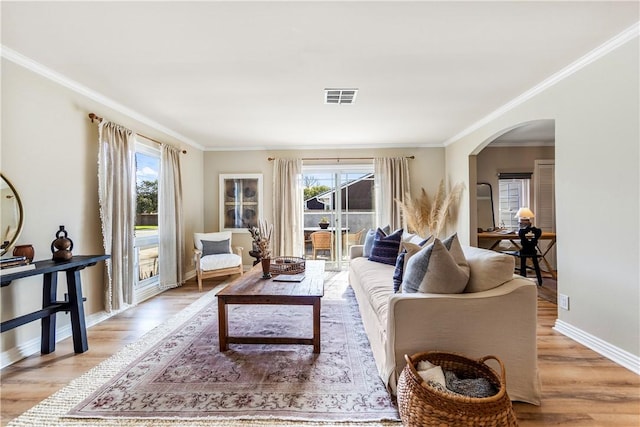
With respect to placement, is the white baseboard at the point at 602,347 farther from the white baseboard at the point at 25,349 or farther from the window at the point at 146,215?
the window at the point at 146,215

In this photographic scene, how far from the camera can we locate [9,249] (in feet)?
7.56

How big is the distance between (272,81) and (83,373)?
2758 mm

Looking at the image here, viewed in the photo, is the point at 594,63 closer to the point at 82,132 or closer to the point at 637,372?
the point at 637,372

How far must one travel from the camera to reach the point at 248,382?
2.02 metres

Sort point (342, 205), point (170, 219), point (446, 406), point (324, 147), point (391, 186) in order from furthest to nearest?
point (342, 205) → point (324, 147) → point (391, 186) → point (170, 219) → point (446, 406)

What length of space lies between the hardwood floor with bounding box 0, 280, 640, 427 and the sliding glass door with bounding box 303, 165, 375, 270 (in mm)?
3201

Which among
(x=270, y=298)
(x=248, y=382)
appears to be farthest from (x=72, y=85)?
(x=248, y=382)

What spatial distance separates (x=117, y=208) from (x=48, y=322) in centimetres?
127

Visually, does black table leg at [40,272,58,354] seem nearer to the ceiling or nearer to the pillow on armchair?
the ceiling

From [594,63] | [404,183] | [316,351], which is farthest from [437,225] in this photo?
[316,351]

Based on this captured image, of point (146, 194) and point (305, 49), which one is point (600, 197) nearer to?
point (305, 49)

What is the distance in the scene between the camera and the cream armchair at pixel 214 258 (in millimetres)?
4430

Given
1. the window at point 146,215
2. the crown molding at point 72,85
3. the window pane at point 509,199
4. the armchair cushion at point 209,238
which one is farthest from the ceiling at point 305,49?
the window pane at point 509,199

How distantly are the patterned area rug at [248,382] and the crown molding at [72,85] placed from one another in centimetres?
250
